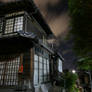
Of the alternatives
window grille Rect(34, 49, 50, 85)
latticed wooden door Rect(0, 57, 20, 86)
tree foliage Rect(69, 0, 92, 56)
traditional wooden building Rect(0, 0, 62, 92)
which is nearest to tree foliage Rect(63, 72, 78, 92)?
window grille Rect(34, 49, 50, 85)

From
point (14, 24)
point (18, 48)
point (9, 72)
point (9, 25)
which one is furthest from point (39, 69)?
point (9, 25)

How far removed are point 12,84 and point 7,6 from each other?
308 inches

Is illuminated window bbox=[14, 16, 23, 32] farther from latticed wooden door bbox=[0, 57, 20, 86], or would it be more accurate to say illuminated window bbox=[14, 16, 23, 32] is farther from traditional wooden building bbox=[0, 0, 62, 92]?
latticed wooden door bbox=[0, 57, 20, 86]

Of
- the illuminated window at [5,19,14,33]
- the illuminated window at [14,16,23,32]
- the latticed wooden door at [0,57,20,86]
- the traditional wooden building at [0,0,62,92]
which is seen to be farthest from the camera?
the illuminated window at [5,19,14,33]

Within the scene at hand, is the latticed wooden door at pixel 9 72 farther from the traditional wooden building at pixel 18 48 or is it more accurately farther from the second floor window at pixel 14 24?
the second floor window at pixel 14 24

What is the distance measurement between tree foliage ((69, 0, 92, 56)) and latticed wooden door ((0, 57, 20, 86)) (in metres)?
6.04

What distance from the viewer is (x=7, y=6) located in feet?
33.9

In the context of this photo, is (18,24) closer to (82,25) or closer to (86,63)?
(82,25)

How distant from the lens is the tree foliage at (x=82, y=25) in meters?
4.05

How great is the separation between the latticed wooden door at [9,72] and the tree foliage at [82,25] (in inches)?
238

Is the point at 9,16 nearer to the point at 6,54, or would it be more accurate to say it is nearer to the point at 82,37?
the point at 6,54

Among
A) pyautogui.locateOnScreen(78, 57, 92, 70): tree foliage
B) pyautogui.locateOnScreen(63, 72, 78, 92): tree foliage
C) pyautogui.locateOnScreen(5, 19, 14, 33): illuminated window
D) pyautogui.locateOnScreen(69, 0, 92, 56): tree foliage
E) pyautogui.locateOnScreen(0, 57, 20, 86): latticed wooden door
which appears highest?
pyautogui.locateOnScreen(5, 19, 14, 33): illuminated window

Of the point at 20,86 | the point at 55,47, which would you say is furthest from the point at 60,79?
the point at 20,86

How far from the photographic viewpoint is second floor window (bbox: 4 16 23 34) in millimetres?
10100
